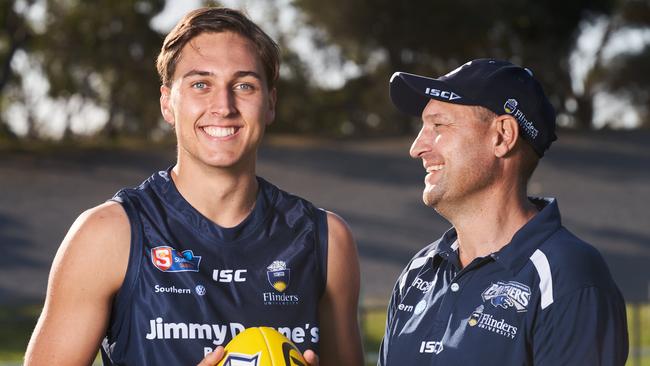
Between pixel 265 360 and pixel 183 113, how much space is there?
742mm

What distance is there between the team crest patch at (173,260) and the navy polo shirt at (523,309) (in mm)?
629

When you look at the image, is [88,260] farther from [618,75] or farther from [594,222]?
[618,75]

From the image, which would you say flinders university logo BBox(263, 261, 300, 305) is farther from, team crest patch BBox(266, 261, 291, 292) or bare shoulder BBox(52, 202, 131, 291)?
bare shoulder BBox(52, 202, 131, 291)

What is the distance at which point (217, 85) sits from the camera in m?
3.29

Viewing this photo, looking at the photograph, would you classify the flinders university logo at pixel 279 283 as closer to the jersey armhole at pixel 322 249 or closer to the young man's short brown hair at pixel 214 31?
the jersey armhole at pixel 322 249

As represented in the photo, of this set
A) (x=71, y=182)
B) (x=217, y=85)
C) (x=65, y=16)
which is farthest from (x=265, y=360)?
(x=65, y=16)

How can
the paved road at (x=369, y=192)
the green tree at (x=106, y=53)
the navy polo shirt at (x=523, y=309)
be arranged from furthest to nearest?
the green tree at (x=106, y=53), the paved road at (x=369, y=192), the navy polo shirt at (x=523, y=309)

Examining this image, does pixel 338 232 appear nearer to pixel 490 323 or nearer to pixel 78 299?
pixel 490 323

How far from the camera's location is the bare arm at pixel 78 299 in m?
3.16

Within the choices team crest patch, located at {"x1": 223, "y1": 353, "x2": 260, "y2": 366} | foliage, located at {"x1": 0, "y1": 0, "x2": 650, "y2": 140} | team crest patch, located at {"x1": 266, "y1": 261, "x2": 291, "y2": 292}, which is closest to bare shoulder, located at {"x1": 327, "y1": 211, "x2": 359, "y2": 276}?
team crest patch, located at {"x1": 266, "y1": 261, "x2": 291, "y2": 292}

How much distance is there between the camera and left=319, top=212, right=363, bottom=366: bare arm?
3523 mm

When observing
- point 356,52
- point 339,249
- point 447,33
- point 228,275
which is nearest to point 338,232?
point 339,249

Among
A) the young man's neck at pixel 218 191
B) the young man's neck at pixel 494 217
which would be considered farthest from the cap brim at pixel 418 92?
the young man's neck at pixel 218 191

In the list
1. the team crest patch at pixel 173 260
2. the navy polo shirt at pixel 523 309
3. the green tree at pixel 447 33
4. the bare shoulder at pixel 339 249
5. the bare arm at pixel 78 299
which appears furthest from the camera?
the green tree at pixel 447 33
